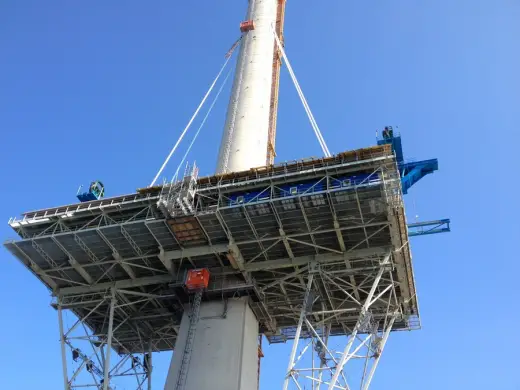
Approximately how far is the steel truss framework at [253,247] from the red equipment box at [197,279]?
3.93ft

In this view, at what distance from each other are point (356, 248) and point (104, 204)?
18.9 metres

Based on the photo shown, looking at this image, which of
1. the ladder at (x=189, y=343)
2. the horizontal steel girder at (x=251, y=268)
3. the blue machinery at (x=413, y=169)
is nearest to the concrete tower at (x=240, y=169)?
the ladder at (x=189, y=343)

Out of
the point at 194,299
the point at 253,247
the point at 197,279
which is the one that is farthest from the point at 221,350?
the point at 253,247

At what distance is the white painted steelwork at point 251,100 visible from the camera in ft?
162

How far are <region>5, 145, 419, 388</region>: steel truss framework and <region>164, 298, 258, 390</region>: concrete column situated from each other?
4.91 ft

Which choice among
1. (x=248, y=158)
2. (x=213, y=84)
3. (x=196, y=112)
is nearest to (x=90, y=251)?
(x=248, y=158)

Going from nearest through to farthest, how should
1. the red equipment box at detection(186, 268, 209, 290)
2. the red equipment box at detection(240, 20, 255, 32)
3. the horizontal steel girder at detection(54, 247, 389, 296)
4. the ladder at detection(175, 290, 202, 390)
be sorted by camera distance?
the ladder at detection(175, 290, 202, 390) → the horizontal steel girder at detection(54, 247, 389, 296) → the red equipment box at detection(186, 268, 209, 290) → the red equipment box at detection(240, 20, 255, 32)

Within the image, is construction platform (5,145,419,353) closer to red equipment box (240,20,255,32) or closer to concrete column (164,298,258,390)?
concrete column (164,298,258,390)

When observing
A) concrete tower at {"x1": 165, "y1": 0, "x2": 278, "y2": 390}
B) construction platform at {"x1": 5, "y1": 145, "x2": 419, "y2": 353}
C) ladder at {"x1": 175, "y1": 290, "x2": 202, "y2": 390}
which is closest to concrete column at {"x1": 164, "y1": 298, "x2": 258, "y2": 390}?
concrete tower at {"x1": 165, "y1": 0, "x2": 278, "y2": 390}

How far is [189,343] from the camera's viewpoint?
130 ft

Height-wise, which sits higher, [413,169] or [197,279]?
[413,169]

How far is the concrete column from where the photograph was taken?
38.5 meters

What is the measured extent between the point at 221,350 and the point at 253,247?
757cm

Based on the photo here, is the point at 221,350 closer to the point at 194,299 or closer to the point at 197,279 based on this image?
the point at 194,299
